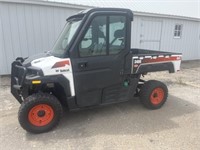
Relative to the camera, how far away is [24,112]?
3.52 meters

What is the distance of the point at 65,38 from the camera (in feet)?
13.5

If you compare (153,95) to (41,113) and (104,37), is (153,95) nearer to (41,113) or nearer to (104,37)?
(104,37)

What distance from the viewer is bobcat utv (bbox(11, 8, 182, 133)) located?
11.8ft

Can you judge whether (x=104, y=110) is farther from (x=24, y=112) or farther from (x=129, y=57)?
(x=24, y=112)

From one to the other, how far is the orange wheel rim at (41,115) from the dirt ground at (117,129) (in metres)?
0.23

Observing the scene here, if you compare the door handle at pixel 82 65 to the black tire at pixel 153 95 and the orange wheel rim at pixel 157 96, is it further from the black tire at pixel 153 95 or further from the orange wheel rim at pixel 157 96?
the orange wheel rim at pixel 157 96

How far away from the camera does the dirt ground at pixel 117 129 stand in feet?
10.9

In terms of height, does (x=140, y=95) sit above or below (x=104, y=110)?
above

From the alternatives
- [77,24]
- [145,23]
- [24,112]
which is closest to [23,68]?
[24,112]

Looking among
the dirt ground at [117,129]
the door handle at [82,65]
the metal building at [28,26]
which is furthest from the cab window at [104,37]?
the metal building at [28,26]

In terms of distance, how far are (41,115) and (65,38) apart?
5.39 feet

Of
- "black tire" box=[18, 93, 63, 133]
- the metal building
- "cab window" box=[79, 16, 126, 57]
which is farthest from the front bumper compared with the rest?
the metal building

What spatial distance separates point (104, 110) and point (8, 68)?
494cm

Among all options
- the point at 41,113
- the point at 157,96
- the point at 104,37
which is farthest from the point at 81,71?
the point at 157,96
